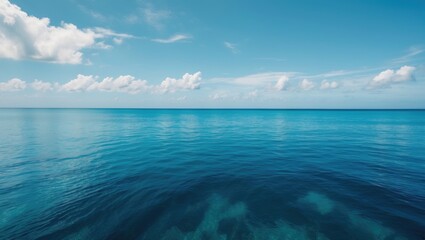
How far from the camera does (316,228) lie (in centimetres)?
1004

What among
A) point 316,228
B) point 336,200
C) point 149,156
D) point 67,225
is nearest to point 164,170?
point 149,156

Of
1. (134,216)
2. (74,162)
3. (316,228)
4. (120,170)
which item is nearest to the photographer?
(316,228)

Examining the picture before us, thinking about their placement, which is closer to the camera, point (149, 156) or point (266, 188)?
point (266, 188)

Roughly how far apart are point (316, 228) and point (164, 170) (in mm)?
14282

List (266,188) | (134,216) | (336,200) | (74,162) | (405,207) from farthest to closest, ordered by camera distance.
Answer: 1. (74,162)
2. (266,188)
3. (336,200)
4. (405,207)
5. (134,216)

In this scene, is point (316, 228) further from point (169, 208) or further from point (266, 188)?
point (169, 208)

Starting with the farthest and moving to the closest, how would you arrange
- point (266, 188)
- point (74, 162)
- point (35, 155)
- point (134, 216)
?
point (35, 155) < point (74, 162) < point (266, 188) < point (134, 216)

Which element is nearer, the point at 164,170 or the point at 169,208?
the point at 169,208

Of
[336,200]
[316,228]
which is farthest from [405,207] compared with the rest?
[316,228]

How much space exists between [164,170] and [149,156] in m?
6.62

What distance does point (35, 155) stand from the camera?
79.3ft

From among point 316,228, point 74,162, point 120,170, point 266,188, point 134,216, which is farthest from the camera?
point 74,162

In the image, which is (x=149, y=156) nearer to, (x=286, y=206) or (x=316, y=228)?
(x=286, y=206)

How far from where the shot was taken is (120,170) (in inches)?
739
